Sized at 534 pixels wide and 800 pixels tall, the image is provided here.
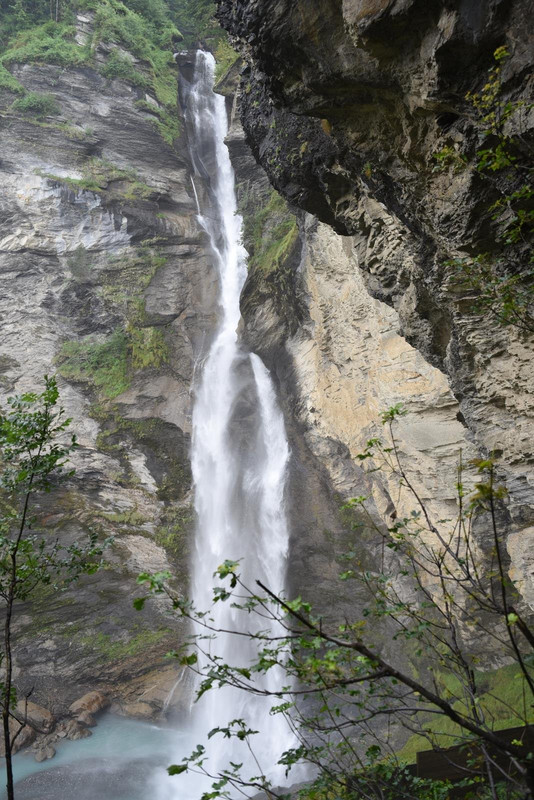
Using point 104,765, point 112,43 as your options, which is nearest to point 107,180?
point 112,43

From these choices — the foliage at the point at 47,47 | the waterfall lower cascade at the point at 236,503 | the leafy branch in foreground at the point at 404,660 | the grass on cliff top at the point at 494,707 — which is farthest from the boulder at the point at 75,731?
the foliage at the point at 47,47

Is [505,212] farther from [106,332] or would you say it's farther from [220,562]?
[106,332]

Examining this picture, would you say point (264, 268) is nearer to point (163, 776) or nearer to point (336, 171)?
point (336, 171)

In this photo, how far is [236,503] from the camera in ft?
46.6

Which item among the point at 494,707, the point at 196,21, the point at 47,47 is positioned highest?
the point at 196,21

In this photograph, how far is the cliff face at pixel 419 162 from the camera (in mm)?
3686

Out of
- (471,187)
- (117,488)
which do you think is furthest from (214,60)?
(471,187)

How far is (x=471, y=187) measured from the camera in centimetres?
409

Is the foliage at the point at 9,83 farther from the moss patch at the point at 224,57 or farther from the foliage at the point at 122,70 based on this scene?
the moss patch at the point at 224,57

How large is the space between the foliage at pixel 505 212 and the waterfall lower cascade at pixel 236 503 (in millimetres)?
10138

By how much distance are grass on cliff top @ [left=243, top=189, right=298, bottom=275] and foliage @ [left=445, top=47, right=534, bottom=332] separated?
9.63 metres

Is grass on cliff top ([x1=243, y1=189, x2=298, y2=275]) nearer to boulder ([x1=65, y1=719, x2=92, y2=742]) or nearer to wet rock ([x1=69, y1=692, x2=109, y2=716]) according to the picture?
wet rock ([x1=69, y1=692, x2=109, y2=716])

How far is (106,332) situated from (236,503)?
6.72 m

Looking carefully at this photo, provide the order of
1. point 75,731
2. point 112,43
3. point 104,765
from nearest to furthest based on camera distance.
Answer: point 104,765 → point 75,731 → point 112,43
